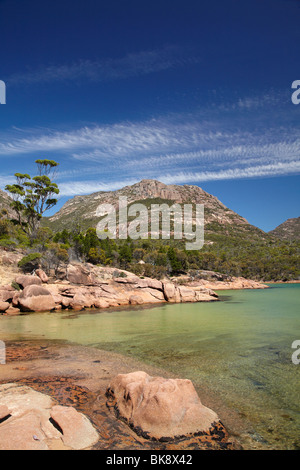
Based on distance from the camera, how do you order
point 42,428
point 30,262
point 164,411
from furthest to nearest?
point 30,262 < point 164,411 < point 42,428

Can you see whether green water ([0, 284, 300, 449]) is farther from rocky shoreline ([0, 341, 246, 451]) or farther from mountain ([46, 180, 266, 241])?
mountain ([46, 180, 266, 241])

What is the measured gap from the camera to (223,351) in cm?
1133

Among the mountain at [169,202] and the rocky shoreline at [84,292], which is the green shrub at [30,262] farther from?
the mountain at [169,202]

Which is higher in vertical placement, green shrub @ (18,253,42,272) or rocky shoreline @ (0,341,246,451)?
green shrub @ (18,253,42,272)

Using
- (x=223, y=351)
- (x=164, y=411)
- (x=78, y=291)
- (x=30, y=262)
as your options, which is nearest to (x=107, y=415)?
Result: (x=164, y=411)

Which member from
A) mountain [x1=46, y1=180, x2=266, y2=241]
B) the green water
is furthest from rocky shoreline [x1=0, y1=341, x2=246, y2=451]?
mountain [x1=46, y1=180, x2=266, y2=241]

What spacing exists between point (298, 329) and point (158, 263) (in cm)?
4580

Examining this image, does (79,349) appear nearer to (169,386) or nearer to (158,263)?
(169,386)

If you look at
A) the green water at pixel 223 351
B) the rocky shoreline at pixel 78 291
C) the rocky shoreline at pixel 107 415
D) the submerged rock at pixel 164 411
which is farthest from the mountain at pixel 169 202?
the submerged rock at pixel 164 411

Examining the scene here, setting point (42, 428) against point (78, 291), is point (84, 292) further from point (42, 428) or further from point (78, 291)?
point (42, 428)

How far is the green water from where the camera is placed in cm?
604

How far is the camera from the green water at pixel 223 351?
604cm

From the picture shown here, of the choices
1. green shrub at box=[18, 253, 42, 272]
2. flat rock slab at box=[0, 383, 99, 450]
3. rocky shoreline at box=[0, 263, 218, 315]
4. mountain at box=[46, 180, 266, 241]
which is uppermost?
mountain at box=[46, 180, 266, 241]
